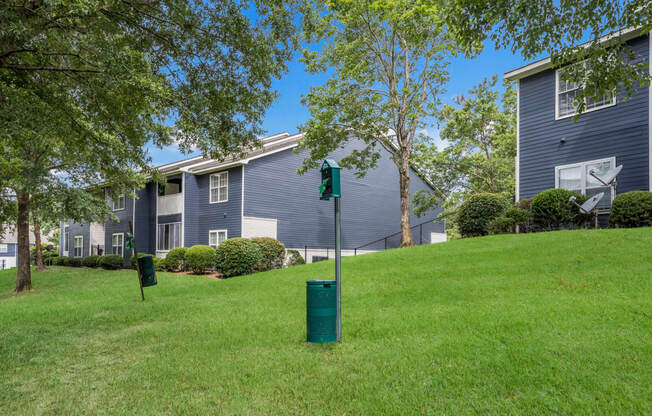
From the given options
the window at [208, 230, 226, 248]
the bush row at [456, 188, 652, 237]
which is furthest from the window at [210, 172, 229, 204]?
the bush row at [456, 188, 652, 237]

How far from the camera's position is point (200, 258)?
61.2 ft

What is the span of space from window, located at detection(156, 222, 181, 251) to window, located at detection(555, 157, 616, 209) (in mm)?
19229

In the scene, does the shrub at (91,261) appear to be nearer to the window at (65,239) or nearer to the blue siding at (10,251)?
the window at (65,239)

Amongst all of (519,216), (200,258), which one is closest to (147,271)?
(200,258)

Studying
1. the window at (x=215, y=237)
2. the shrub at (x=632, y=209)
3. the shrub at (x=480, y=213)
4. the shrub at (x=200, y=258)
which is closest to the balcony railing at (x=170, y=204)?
the window at (x=215, y=237)

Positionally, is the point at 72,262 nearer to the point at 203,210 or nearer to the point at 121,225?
the point at 121,225

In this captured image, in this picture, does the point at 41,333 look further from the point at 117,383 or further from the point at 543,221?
the point at 543,221

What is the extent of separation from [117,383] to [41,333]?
4.29m

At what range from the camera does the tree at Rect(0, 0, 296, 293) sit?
6270 mm

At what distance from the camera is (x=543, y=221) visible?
1338 centimetres

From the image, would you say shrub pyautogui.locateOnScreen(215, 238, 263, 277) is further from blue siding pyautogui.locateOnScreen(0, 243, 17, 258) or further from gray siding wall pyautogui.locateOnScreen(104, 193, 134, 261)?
blue siding pyautogui.locateOnScreen(0, 243, 17, 258)

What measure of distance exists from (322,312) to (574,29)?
550cm

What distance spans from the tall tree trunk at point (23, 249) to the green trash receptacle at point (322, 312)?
1571 cm

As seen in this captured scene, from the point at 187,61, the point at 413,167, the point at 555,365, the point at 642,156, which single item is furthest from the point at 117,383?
the point at 413,167
